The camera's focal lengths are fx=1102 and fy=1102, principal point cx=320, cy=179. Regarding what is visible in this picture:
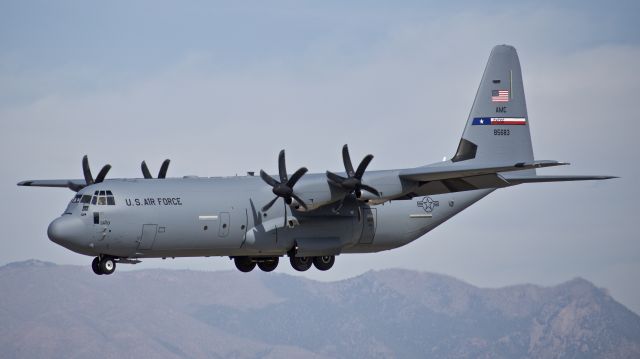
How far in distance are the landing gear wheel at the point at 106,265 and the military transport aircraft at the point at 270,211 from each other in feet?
0.10

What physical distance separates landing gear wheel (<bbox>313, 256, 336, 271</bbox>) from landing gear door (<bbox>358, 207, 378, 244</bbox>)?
3.95 ft

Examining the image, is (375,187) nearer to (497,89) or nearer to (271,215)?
(271,215)

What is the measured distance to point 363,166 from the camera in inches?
1350

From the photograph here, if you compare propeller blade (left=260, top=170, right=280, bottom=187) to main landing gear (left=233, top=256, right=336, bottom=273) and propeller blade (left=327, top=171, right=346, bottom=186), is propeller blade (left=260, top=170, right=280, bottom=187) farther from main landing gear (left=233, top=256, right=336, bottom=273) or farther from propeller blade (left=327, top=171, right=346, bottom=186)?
main landing gear (left=233, top=256, right=336, bottom=273)

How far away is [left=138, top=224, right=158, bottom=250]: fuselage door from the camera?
33.2 meters

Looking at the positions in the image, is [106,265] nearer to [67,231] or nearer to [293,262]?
[67,231]

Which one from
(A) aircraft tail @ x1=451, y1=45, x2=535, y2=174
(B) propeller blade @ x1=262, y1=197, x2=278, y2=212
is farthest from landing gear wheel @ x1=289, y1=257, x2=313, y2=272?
(A) aircraft tail @ x1=451, y1=45, x2=535, y2=174

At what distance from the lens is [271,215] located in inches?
1389

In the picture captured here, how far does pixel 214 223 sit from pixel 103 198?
351cm

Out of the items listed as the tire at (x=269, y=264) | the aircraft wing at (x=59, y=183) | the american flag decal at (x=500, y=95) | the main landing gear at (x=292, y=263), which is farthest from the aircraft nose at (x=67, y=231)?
the american flag decal at (x=500, y=95)

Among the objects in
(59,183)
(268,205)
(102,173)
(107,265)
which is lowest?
(107,265)

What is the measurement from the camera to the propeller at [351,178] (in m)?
34.3

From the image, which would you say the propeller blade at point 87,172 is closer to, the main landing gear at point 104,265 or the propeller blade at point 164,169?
the propeller blade at point 164,169

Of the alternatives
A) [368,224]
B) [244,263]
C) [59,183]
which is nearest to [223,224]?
[244,263]
